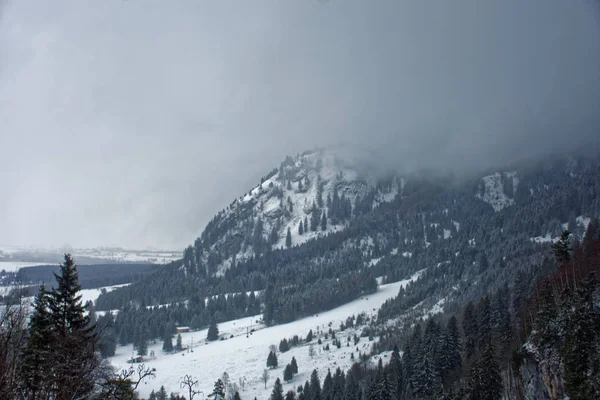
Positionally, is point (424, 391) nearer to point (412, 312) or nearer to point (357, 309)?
point (412, 312)

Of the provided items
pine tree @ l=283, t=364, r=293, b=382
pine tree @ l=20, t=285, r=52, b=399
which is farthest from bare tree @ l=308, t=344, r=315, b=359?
pine tree @ l=20, t=285, r=52, b=399

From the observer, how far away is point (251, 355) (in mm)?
136000

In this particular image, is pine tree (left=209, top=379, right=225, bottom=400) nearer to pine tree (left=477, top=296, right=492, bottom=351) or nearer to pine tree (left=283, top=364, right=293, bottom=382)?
pine tree (left=283, top=364, right=293, bottom=382)

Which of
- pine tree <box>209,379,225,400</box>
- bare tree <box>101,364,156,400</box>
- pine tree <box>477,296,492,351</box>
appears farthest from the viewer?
pine tree <box>477,296,492,351</box>

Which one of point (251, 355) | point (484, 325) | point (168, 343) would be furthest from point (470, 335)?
point (168, 343)

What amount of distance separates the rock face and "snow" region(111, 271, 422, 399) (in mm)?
69480

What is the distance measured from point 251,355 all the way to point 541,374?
10820cm

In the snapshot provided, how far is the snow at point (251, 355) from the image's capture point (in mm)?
114188

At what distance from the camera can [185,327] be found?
195875 mm

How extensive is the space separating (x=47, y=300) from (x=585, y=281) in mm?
52612

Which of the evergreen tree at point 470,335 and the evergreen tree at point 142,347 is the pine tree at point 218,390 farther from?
the evergreen tree at point 142,347

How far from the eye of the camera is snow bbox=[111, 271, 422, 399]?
114m

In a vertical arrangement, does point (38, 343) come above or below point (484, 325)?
above

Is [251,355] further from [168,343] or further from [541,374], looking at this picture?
[541,374]
